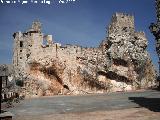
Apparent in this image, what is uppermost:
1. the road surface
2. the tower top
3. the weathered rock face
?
the tower top

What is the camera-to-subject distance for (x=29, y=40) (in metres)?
35.6

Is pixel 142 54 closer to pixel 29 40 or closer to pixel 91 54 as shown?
pixel 91 54

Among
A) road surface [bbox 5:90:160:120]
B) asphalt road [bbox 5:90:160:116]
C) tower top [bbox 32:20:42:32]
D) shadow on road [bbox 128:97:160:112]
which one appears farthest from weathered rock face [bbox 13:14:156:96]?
shadow on road [bbox 128:97:160:112]

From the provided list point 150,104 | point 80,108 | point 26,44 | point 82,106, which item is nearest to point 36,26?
point 26,44

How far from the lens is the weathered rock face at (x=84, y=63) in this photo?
3478 cm

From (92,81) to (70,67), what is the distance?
3.26 m

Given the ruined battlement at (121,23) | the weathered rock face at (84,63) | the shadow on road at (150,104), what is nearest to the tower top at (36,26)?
the weathered rock face at (84,63)

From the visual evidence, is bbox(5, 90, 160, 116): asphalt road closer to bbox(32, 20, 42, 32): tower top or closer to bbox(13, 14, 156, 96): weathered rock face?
bbox(13, 14, 156, 96): weathered rock face

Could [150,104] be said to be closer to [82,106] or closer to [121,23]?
[82,106]

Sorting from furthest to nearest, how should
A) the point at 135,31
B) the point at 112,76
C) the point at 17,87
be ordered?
the point at 135,31 < the point at 112,76 < the point at 17,87

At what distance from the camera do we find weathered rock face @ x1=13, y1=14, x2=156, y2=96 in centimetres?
3478

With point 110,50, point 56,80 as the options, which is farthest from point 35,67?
point 110,50

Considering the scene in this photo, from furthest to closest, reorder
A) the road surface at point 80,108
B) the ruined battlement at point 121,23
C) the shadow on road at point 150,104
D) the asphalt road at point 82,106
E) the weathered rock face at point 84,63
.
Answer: the ruined battlement at point 121,23, the weathered rock face at point 84,63, the asphalt road at point 82,106, the shadow on road at point 150,104, the road surface at point 80,108

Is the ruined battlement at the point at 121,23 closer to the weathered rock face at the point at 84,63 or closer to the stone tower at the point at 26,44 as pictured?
the weathered rock face at the point at 84,63
